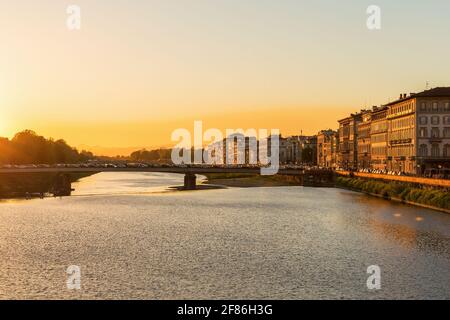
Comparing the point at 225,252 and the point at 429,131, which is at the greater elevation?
the point at 429,131

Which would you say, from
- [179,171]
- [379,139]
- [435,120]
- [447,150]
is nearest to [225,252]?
[447,150]

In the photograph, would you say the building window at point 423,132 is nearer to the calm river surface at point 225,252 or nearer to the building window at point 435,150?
the building window at point 435,150

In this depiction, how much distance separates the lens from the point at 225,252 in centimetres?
5475

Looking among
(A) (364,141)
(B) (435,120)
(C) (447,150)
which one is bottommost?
(C) (447,150)

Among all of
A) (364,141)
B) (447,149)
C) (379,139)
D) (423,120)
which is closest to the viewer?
(447,149)

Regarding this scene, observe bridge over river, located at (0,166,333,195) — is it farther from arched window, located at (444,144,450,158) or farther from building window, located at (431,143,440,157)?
arched window, located at (444,144,450,158)

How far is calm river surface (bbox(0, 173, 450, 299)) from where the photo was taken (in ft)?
135

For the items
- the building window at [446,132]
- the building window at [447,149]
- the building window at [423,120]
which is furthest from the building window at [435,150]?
the building window at [423,120]

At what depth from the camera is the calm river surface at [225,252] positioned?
41.3 meters

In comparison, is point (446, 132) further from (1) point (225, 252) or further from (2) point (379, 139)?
(1) point (225, 252)

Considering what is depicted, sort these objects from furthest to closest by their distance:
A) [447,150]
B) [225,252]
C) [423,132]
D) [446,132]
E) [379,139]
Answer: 1. [379,139]
2. [423,132]
3. [446,132]
4. [447,150]
5. [225,252]

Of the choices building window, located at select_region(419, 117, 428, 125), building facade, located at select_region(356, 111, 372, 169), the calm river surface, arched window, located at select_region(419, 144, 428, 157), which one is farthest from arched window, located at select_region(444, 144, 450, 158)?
building facade, located at select_region(356, 111, 372, 169)

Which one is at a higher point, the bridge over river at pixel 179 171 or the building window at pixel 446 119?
the building window at pixel 446 119

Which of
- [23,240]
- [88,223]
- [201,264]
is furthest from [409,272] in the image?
[88,223]
